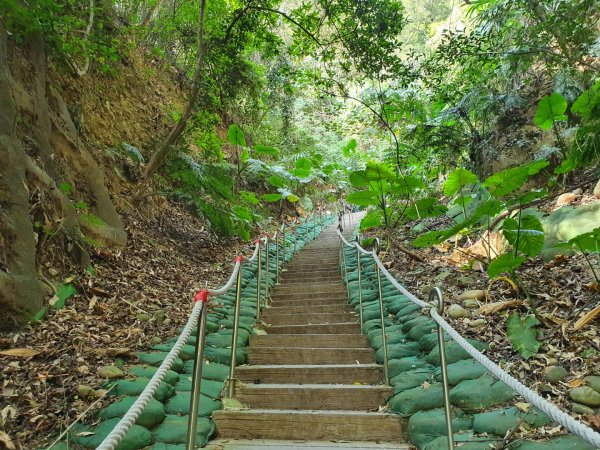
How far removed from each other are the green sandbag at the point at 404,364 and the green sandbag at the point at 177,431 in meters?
1.44

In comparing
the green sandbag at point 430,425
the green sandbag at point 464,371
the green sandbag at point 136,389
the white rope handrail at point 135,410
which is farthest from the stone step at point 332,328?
the white rope handrail at point 135,410

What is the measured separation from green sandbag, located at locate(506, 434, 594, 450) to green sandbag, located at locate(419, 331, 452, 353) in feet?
4.08

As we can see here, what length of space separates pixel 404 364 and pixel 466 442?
3.49 ft

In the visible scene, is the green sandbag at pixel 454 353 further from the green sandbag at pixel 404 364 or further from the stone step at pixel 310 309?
the stone step at pixel 310 309

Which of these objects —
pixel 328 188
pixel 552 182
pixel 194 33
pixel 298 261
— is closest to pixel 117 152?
pixel 194 33

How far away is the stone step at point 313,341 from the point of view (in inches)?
156

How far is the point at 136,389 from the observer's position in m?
2.55

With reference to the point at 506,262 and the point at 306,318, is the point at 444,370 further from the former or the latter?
the point at 306,318

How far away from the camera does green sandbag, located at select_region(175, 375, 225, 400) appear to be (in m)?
2.87

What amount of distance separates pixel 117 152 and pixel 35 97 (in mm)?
2348

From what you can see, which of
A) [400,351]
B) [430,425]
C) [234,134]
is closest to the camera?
[430,425]

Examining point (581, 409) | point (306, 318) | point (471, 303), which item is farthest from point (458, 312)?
point (306, 318)

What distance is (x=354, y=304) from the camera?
500 cm

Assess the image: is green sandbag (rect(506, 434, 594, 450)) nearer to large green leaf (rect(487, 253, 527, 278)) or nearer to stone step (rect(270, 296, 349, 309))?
large green leaf (rect(487, 253, 527, 278))
